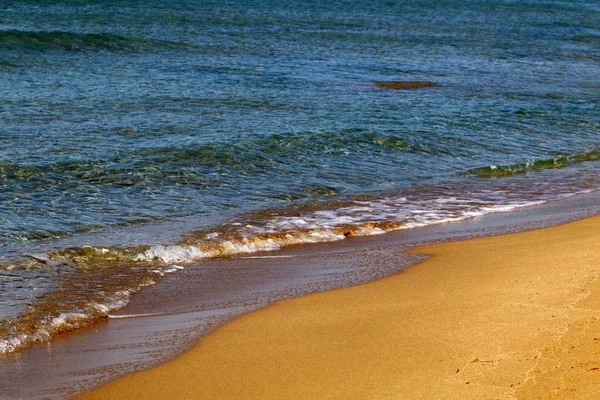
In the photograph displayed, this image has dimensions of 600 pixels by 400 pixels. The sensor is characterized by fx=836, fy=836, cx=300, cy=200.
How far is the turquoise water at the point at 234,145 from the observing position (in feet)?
21.9

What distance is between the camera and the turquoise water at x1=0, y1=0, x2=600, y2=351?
21.9 ft

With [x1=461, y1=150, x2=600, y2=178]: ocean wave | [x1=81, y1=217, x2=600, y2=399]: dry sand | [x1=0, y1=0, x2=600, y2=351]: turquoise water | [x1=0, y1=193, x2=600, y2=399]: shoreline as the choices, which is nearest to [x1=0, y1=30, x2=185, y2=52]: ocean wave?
[x1=0, y1=0, x2=600, y2=351]: turquoise water

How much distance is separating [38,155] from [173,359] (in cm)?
553

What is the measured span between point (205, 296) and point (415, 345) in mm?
1711

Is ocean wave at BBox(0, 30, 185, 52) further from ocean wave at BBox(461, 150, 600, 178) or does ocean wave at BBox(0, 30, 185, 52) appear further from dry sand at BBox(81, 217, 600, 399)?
dry sand at BBox(81, 217, 600, 399)

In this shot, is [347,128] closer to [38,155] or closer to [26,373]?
[38,155]

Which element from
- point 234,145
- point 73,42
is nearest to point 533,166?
point 234,145

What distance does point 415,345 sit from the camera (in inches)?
179

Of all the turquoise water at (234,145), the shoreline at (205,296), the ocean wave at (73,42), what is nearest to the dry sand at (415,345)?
the shoreline at (205,296)

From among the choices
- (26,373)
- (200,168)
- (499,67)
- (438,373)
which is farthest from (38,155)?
(499,67)

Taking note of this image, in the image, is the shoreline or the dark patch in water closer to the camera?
the shoreline

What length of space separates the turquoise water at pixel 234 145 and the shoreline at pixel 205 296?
197 millimetres

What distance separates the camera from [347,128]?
11.6 meters

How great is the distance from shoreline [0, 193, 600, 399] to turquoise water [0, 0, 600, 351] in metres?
0.20
